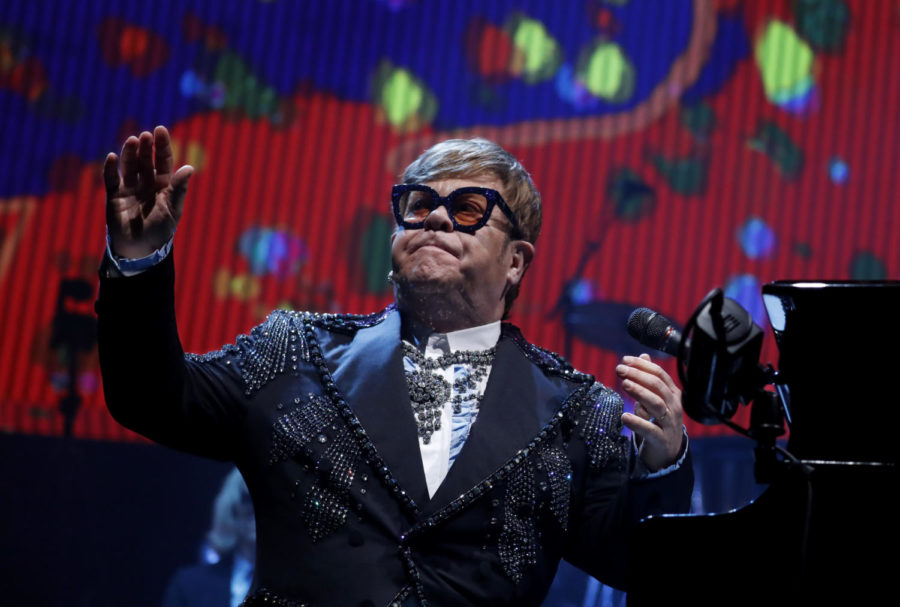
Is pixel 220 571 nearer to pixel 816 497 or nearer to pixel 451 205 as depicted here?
pixel 451 205

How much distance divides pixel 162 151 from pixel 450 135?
5.17 feet

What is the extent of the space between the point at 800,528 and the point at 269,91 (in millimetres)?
2310

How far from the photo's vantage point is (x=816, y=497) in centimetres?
108

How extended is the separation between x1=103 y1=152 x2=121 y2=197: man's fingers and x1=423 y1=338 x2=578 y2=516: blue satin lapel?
725 millimetres

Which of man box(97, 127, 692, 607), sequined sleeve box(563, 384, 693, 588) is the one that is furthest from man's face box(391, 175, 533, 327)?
sequined sleeve box(563, 384, 693, 588)

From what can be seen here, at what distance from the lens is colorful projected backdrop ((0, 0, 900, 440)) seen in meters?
2.79

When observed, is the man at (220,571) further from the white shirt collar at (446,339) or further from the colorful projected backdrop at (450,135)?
the white shirt collar at (446,339)

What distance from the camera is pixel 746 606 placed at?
1.06 metres

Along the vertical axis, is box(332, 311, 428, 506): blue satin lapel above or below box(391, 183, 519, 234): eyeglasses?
below

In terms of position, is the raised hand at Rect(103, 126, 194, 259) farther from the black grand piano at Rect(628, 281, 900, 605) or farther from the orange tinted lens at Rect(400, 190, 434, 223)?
the black grand piano at Rect(628, 281, 900, 605)

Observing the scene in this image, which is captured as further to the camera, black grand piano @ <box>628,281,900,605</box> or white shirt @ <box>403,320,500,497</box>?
white shirt @ <box>403,320,500,497</box>

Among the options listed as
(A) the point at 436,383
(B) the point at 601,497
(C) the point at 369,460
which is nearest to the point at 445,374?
(A) the point at 436,383

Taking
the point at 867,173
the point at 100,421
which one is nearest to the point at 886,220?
the point at 867,173

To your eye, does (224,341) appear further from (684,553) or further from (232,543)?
(684,553)
